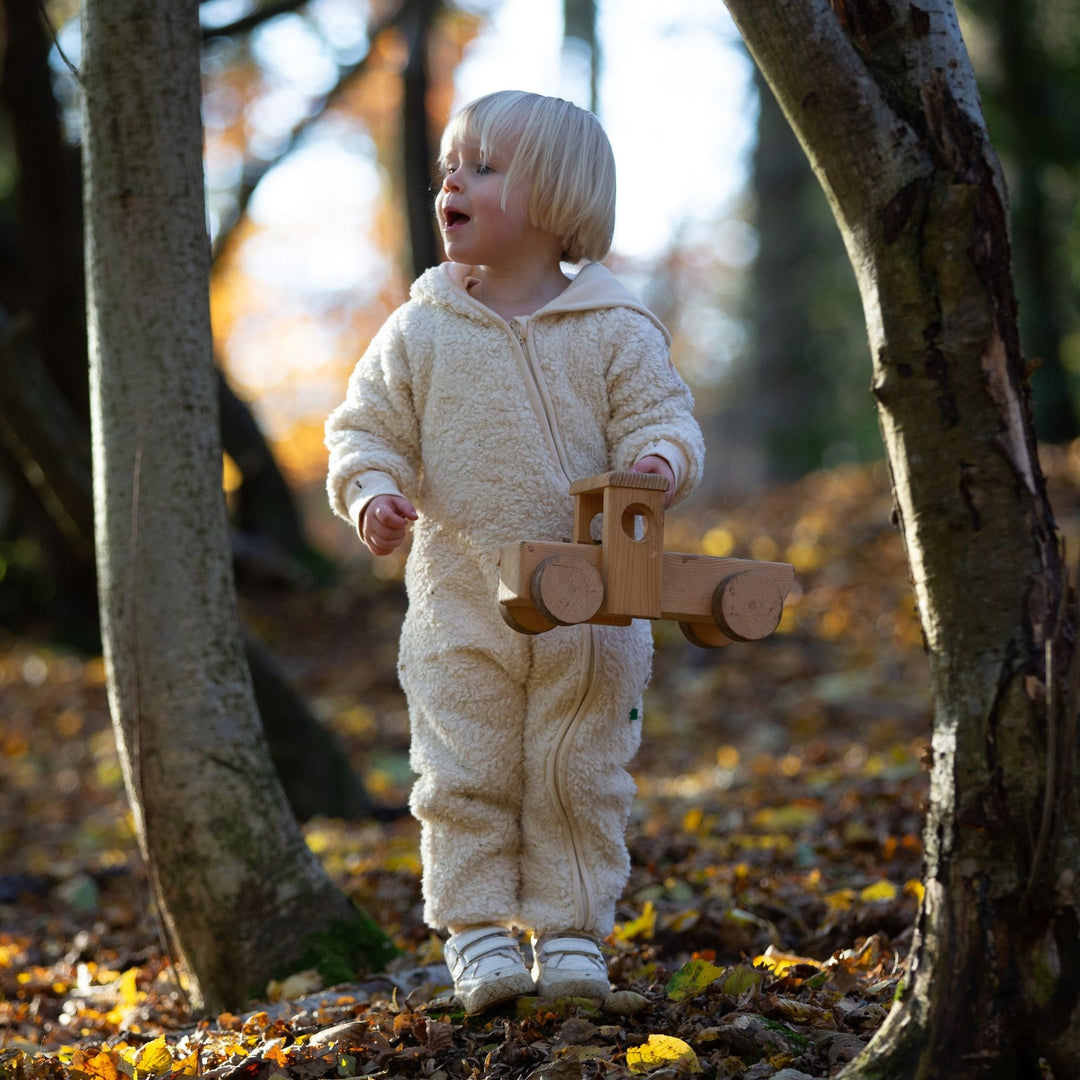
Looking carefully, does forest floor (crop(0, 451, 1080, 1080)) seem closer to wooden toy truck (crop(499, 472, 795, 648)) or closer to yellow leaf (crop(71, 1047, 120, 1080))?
yellow leaf (crop(71, 1047, 120, 1080))

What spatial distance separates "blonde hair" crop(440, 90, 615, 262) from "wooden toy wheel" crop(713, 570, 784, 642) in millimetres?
904

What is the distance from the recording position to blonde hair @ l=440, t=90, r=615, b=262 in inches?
105

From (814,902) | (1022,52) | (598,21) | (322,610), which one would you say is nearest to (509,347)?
(814,902)

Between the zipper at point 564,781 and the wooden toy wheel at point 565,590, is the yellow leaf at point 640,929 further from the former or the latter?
the wooden toy wheel at point 565,590

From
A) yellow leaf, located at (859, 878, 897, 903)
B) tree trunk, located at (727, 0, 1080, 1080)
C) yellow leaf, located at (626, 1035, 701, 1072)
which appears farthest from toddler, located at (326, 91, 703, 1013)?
yellow leaf, located at (859, 878, 897, 903)

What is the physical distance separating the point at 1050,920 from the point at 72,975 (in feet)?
10.3

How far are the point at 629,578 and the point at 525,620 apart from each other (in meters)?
0.21

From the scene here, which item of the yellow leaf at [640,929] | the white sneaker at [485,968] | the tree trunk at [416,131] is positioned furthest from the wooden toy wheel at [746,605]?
the tree trunk at [416,131]

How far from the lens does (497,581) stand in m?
2.69

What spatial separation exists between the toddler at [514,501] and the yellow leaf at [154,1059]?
624 mm

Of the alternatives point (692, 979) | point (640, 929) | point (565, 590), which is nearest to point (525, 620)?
point (565, 590)

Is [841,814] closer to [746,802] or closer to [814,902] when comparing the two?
[746,802]

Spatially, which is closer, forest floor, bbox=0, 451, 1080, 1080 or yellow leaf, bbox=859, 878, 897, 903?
forest floor, bbox=0, 451, 1080, 1080

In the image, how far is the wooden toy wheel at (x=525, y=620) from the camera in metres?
2.31
